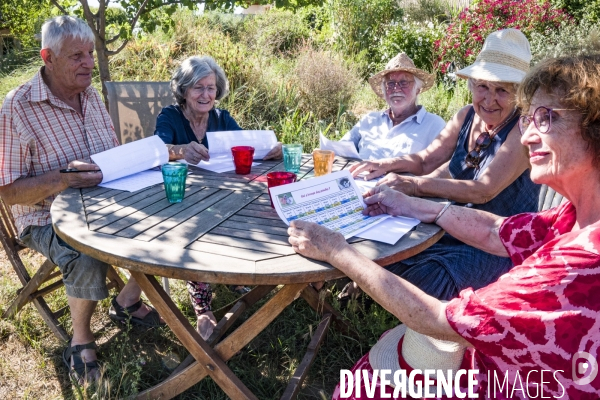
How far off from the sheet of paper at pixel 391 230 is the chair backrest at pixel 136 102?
2698 mm

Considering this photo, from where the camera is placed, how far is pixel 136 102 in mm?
3967

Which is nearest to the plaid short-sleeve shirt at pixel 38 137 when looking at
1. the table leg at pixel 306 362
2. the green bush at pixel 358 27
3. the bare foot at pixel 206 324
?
the bare foot at pixel 206 324

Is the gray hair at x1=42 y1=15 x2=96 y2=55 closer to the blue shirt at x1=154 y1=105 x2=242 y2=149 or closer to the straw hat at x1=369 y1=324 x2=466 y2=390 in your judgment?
the blue shirt at x1=154 y1=105 x2=242 y2=149

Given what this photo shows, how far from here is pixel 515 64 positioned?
8.36 ft

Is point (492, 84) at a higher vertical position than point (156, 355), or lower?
higher

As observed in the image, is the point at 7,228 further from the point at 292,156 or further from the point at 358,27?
the point at 358,27

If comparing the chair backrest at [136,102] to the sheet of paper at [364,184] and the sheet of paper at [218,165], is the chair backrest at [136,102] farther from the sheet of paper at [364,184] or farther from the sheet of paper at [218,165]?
the sheet of paper at [364,184]

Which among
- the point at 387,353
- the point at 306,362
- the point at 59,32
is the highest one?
the point at 59,32

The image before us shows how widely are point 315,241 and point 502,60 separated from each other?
1703 millimetres

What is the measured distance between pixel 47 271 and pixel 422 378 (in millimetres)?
2026

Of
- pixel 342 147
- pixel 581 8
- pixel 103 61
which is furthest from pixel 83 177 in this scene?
pixel 581 8

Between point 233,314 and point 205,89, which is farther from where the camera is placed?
point 205,89

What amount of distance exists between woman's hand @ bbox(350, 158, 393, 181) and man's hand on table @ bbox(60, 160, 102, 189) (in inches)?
49.5

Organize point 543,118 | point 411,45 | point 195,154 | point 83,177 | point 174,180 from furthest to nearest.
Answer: point 411,45, point 195,154, point 83,177, point 174,180, point 543,118
